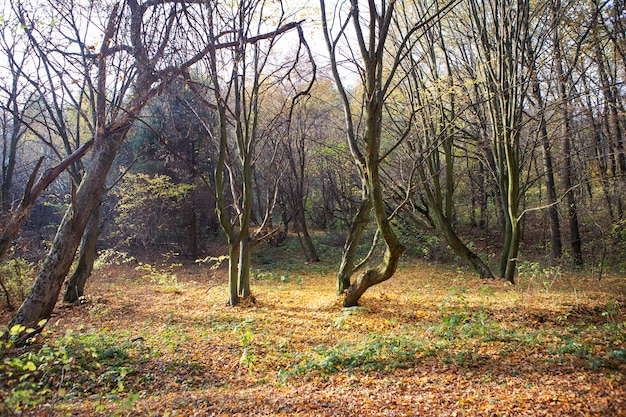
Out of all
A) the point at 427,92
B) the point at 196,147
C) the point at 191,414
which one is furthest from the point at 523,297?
the point at 196,147

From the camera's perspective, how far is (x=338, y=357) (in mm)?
4508

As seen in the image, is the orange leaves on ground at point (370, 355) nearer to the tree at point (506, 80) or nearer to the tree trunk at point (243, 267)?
the tree trunk at point (243, 267)

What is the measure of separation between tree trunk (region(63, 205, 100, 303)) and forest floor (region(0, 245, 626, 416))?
507 millimetres

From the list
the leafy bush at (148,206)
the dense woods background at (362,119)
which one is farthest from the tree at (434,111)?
the leafy bush at (148,206)

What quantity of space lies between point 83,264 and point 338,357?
704 cm

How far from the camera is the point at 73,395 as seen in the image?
395 centimetres

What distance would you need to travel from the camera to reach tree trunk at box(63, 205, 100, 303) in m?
8.56

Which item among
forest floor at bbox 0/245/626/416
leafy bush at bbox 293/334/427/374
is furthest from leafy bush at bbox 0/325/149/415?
leafy bush at bbox 293/334/427/374

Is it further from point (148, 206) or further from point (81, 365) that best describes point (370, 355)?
point (148, 206)

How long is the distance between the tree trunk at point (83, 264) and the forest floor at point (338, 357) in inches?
20.0

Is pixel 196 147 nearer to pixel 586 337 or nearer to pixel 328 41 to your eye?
pixel 328 41

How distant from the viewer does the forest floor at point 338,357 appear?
10.3ft

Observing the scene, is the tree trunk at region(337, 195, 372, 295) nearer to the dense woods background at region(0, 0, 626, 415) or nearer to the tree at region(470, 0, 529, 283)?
the dense woods background at region(0, 0, 626, 415)

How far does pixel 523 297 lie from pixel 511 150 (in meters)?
3.39
